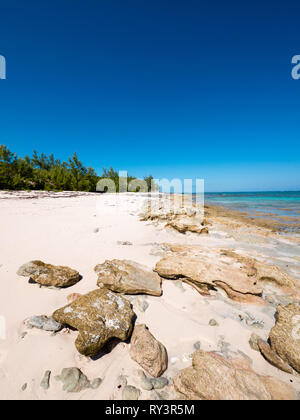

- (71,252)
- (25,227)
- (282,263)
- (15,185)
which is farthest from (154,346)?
(15,185)

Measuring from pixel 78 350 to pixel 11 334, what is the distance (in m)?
0.96

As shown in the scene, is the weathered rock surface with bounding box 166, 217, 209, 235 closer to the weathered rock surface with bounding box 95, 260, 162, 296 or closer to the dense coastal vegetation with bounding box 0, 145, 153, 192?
the weathered rock surface with bounding box 95, 260, 162, 296

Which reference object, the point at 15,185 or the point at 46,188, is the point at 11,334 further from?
the point at 46,188

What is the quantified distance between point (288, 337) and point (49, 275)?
364 centimetres

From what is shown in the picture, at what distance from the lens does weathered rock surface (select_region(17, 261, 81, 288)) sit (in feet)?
9.10

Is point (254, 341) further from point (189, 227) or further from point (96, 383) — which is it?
point (189, 227)

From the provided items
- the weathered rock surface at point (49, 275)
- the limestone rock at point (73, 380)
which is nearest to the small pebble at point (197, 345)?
the limestone rock at point (73, 380)

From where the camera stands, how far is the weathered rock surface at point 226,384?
1.48 meters

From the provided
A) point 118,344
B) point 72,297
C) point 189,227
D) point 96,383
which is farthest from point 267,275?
point 72,297

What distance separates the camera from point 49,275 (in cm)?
284

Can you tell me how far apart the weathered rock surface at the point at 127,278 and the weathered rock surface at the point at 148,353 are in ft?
2.79

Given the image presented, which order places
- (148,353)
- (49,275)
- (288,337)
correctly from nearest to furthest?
(148,353)
(288,337)
(49,275)

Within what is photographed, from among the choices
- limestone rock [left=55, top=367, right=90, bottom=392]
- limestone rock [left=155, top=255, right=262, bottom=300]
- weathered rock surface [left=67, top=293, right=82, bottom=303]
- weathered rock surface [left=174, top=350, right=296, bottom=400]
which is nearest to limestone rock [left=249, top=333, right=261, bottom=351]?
weathered rock surface [left=174, top=350, right=296, bottom=400]
